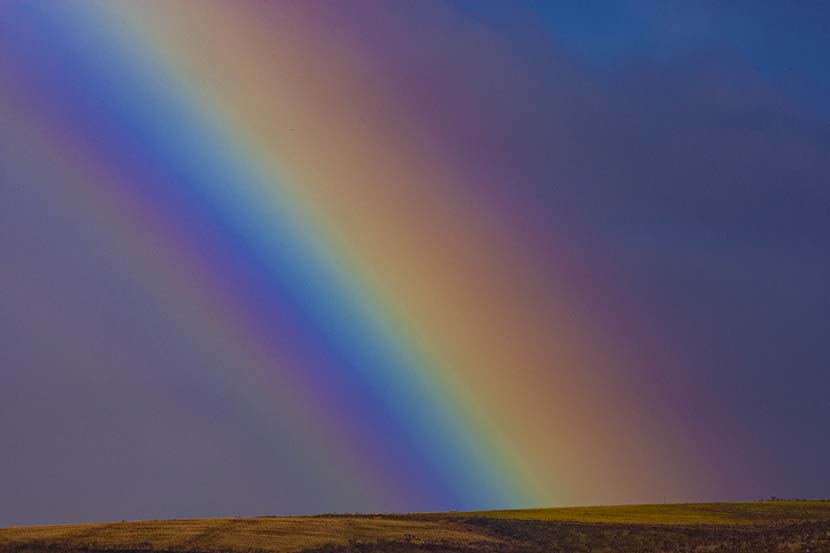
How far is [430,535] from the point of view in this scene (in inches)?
2266

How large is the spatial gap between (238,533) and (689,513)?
40082 mm

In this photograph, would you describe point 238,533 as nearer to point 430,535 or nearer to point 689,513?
point 430,535

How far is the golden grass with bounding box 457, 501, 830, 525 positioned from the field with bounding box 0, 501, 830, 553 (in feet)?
0.89

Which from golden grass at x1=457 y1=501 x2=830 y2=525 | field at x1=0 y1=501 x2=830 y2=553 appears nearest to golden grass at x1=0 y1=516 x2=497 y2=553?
field at x1=0 y1=501 x2=830 y2=553

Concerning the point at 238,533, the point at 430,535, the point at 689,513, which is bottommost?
the point at 238,533

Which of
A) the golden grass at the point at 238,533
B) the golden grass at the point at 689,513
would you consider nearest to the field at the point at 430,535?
the golden grass at the point at 238,533

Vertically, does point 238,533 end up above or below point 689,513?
below

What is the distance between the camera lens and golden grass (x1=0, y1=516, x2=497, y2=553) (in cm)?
5103

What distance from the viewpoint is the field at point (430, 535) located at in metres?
50.4

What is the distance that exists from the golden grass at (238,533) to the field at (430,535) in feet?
0.17

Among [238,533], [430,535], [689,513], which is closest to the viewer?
A: [238,533]

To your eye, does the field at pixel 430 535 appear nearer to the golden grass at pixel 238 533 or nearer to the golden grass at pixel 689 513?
the golden grass at pixel 238 533

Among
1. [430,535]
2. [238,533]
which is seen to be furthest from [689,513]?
[238,533]

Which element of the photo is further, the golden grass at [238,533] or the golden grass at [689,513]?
the golden grass at [689,513]
